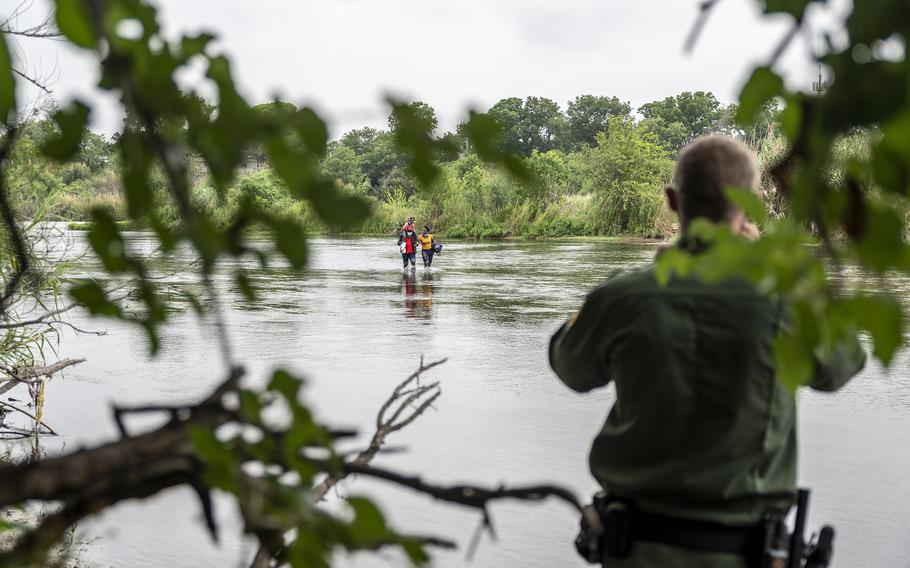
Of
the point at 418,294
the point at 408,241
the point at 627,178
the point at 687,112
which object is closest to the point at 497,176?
the point at 418,294

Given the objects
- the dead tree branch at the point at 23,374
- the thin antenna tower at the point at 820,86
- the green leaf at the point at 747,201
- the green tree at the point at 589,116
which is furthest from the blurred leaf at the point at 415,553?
the green tree at the point at 589,116

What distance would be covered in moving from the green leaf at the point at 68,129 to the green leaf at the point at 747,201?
0.64 m

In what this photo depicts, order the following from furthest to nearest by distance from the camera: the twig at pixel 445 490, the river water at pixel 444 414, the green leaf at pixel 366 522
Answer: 1. the river water at pixel 444 414
2. the twig at pixel 445 490
3. the green leaf at pixel 366 522

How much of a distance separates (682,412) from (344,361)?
32.8 feet

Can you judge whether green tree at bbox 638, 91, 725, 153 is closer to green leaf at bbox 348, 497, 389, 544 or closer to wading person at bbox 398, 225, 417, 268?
wading person at bbox 398, 225, 417, 268

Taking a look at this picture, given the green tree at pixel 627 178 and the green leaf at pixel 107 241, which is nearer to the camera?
the green leaf at pixel 107 241

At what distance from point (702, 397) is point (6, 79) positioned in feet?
5.53

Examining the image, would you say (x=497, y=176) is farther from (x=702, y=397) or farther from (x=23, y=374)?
(x=23, y=374)

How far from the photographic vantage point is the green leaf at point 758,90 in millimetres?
856

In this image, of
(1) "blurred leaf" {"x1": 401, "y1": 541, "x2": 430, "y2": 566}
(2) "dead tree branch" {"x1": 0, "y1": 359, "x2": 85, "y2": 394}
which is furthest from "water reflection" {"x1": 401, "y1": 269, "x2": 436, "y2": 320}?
(1) "blurred leaf" {"x1": 401, "y1": 541, "x2": 430, "y2": 566}

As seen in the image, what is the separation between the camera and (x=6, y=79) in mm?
922

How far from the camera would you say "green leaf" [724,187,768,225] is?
0.90 metres

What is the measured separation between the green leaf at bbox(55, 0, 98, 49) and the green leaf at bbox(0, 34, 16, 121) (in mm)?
52

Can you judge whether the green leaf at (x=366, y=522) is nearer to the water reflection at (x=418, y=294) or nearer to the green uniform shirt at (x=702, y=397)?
the green uniform shirt at (x=702, y=397)
